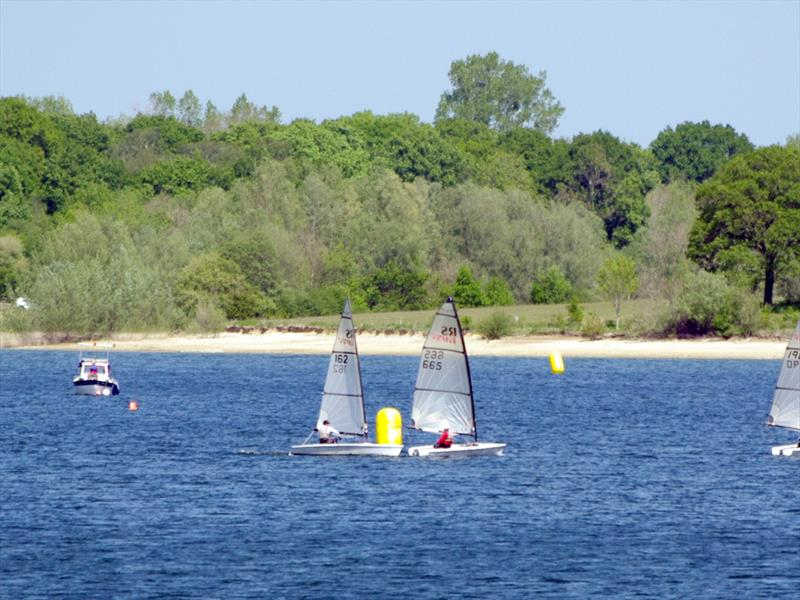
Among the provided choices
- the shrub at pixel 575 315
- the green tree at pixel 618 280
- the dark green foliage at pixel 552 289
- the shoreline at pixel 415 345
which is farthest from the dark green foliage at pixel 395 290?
the shrub at pixel 575 315

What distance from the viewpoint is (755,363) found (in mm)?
136625

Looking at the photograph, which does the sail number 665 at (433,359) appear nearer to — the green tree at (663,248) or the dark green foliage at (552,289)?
the green tree at (663,248)

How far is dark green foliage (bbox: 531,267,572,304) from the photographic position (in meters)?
161

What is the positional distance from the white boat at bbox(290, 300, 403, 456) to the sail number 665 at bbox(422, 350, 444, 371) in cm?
245

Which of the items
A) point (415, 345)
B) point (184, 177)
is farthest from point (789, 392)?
point (184, 177)

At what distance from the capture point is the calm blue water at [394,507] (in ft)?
140

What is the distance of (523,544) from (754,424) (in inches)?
1510

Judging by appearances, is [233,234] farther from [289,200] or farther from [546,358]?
[546,358]

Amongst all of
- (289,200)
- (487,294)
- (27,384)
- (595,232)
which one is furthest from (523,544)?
(595,232)

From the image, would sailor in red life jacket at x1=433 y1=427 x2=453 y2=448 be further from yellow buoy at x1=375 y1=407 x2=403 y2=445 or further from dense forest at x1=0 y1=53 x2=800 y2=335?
dense forest at x1=0 y1=53 x2=800 y2=335

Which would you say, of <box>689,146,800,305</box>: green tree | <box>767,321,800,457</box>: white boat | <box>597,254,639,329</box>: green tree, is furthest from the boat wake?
<box>597,254,639,329</box>: green tree

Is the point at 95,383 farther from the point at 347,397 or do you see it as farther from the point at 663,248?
the point at 663,248

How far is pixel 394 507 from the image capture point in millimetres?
53562

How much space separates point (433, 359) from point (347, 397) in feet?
11.3
